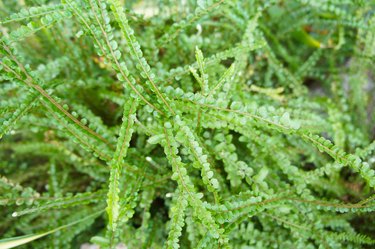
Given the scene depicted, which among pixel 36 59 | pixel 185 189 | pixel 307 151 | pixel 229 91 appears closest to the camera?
pixel 185 189

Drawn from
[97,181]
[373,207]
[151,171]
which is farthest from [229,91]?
[97,181]

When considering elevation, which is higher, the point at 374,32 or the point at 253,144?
the point at 374,32

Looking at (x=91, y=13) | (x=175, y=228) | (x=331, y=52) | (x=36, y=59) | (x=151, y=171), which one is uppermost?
(x=36, y=59)

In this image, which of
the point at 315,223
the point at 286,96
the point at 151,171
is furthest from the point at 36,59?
the point at 315,223

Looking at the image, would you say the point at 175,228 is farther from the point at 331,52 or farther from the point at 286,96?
the point at 331,52

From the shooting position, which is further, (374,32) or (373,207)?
(374,32)

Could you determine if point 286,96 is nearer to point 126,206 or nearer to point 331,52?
point 331,52

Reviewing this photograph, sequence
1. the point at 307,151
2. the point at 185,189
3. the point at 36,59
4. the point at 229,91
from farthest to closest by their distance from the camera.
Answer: the point at 36,59 → the point at 307,151 → the point at 229,91 → the point at 185,189
